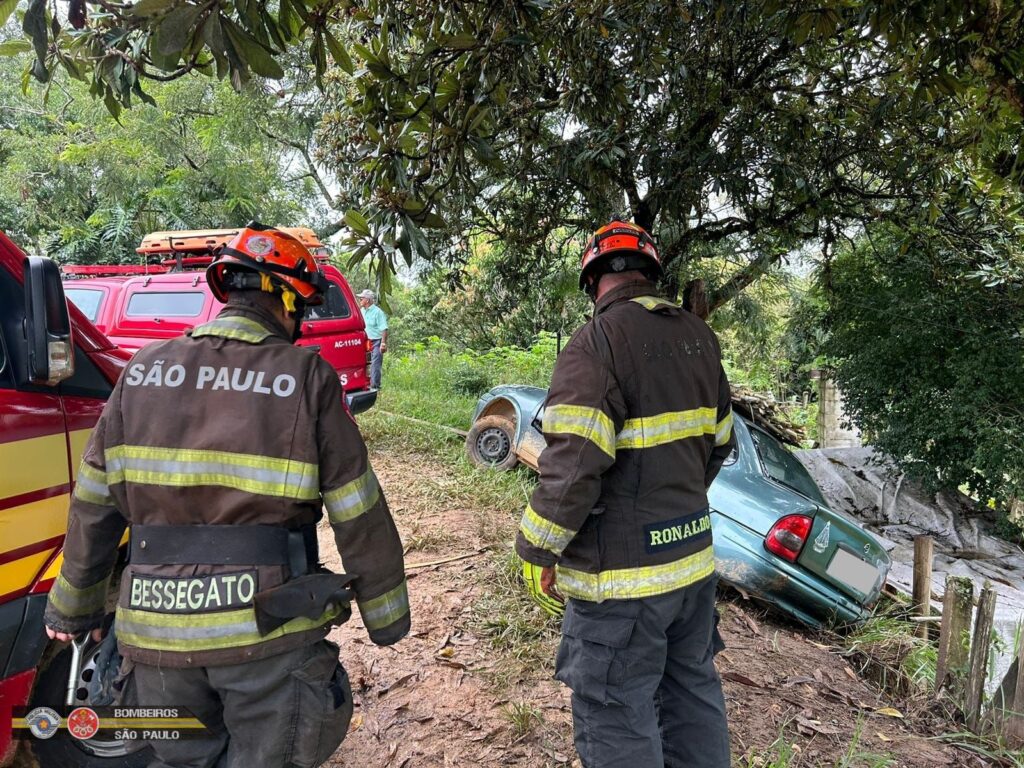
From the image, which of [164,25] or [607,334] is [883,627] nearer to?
[607,334]

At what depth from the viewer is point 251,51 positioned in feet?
5.62

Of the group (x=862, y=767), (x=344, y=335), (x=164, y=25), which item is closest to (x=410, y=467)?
(x=344, y=335)

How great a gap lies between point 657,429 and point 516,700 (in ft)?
5.33

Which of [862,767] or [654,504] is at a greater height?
[654,504]

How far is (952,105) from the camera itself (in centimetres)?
408

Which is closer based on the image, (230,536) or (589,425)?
(230,536)

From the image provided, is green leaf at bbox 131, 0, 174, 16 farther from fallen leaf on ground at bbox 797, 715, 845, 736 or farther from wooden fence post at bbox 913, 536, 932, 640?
wooden fence post at bbox 913, 536, 932, 640

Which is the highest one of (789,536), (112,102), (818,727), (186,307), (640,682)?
(112,102)

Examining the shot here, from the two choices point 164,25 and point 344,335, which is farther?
point 344,335

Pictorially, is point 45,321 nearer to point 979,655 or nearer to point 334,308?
point 979,655

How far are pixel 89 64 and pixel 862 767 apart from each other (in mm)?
4351

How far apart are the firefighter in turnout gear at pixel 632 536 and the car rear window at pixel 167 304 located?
603 centimetres

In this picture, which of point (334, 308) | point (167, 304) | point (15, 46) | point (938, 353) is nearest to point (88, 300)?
point (167, 304)

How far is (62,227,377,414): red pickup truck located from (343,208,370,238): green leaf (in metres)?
4.74
